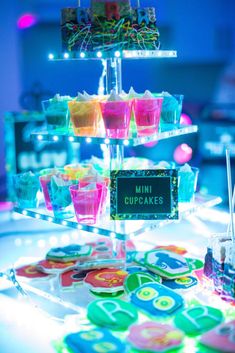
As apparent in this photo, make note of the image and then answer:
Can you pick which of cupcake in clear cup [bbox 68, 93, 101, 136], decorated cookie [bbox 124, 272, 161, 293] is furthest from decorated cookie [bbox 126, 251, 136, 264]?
cupcake in clear cup [bbox 68, 93, 101, 136]

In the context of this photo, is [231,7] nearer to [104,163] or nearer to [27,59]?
[27,59]

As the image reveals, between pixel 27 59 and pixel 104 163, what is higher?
pixel 27 59

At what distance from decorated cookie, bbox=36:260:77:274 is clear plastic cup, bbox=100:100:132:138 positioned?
23.4 inches

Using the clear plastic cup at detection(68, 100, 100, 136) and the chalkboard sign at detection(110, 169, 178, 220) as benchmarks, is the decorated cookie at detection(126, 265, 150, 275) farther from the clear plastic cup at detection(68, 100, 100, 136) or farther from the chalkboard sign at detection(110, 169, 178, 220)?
the clear plastic cup at detection(68, 100, 100, 136)

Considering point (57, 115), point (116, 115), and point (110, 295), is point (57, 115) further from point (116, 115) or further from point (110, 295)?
point (110, 295)

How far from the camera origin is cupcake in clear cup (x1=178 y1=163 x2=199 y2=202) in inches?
86.1

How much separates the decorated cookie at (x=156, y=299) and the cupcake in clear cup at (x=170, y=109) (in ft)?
1.96

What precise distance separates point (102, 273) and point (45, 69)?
4.10m

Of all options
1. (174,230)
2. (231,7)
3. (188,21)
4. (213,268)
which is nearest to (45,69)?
(188,21)

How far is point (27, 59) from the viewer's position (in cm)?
590

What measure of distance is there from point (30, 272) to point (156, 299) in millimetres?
626

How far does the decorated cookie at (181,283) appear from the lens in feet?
6.84

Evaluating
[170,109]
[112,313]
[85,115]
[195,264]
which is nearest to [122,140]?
[85,115]

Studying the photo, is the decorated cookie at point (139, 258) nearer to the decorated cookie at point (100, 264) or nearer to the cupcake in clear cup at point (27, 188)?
the decorated cookie at point (100, 264)
